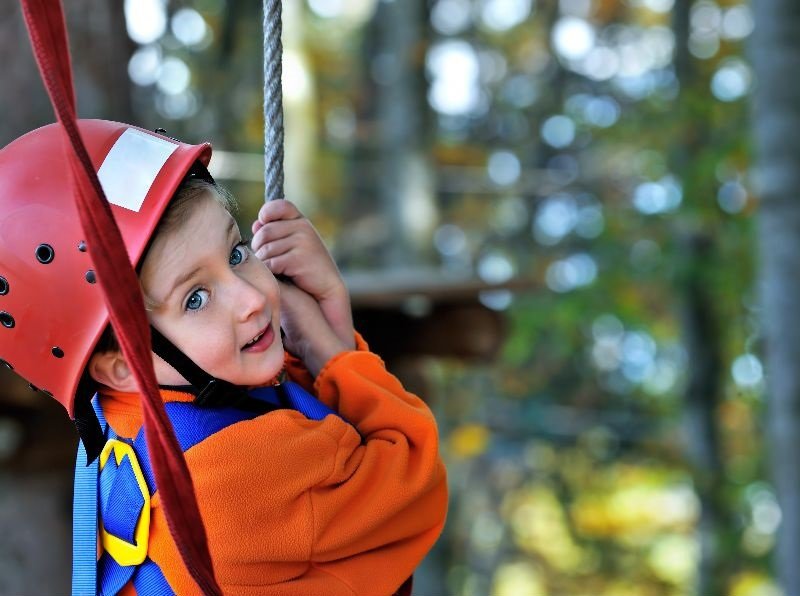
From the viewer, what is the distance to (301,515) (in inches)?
54.2

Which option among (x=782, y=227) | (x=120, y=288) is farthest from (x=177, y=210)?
(x=782, y=227)

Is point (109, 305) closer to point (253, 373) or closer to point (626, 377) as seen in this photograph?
point (253, 373)

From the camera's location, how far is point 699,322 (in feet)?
29.6

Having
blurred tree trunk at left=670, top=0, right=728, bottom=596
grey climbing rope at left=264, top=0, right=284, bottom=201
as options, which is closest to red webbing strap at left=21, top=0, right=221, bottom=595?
grey climbing rope at left=264, top=0, right=284, bottom=201

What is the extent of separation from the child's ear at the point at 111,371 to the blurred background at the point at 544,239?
6.42 ft

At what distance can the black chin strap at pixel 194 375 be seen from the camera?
4.56 ft

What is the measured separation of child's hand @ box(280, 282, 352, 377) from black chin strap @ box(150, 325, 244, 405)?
0.75 ft

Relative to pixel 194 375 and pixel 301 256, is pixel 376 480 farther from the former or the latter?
pixel 301 256

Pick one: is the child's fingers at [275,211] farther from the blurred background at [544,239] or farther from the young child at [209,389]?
the blurred background at [544,239]

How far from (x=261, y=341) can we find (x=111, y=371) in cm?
22

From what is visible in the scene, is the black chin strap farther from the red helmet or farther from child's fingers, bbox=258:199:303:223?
child's fingers, bbox=258:199:303:223

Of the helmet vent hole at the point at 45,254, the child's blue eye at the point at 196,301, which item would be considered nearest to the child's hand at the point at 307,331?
the child's blue eye at the point at 196,301

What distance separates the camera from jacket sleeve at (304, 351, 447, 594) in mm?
1406

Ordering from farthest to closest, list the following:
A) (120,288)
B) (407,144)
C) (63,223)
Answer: (407,144)
(63,223)
(120,288)
